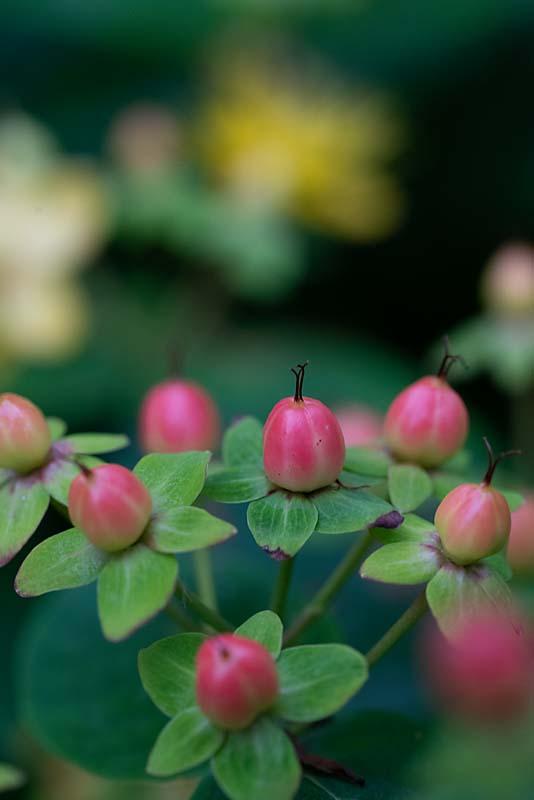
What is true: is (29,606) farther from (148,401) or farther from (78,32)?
(78,32)

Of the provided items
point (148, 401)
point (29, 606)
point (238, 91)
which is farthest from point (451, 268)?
point (148, 401)

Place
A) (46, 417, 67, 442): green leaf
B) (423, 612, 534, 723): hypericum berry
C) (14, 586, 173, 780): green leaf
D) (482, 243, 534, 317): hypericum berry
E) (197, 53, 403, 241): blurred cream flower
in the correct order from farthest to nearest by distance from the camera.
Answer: (197, 53, 403, 241): blurred cream flower, (482, 243, 534, 317): hypericum berry, (14, 586, 173, 780): green leaf, (46, 417, 67, 442): green leaf, (423, 612, 534, 723): hypericum berry

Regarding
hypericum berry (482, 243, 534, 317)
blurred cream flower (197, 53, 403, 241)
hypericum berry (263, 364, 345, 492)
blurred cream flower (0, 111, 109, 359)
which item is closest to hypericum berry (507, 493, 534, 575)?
hypericum berry (263, 364, 345, 492)

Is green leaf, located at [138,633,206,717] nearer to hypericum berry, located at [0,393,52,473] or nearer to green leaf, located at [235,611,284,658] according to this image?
green leaf, located at [235,611,284,658]

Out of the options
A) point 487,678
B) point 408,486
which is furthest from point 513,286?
point 487,678

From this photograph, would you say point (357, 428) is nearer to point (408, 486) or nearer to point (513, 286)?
point (408, 486)

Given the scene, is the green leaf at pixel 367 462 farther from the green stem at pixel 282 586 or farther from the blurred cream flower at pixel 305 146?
the blurred cream flower at pixel 305 146
